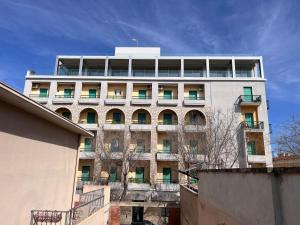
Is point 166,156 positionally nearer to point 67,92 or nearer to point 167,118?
point 167,118

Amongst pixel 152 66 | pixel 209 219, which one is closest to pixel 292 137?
pixel 209 219

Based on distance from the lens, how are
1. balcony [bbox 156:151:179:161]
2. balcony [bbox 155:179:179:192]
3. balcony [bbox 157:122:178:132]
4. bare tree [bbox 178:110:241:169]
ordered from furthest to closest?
balcony [bbox 157:122:178:132] → balcony [bbox 156:151:179:161] → balcony [bbox 155:179:179:192] → bare tree [bbox 178:110:241:169]

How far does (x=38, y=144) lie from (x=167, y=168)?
954 inches

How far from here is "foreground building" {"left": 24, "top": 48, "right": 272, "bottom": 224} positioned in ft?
99.6

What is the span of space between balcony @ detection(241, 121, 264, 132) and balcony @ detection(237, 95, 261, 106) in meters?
2.39

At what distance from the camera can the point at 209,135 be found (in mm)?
28438

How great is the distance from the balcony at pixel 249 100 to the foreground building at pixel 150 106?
119mm

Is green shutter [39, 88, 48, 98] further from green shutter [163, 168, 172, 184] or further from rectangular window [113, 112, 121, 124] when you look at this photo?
green shutter [163, 168, 172, 184]

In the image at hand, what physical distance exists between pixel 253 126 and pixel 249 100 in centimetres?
337

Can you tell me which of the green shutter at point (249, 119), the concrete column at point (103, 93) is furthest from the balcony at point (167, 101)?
the green shutter at point (249, 119)

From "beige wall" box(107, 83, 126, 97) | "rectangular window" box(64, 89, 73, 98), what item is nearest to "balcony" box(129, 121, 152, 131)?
"beige wall" box(107, 83, 126, 97)

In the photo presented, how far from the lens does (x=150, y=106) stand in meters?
33.2

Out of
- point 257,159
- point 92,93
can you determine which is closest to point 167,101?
point 92,93

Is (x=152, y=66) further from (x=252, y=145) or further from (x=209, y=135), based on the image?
(x=252, y=145)
